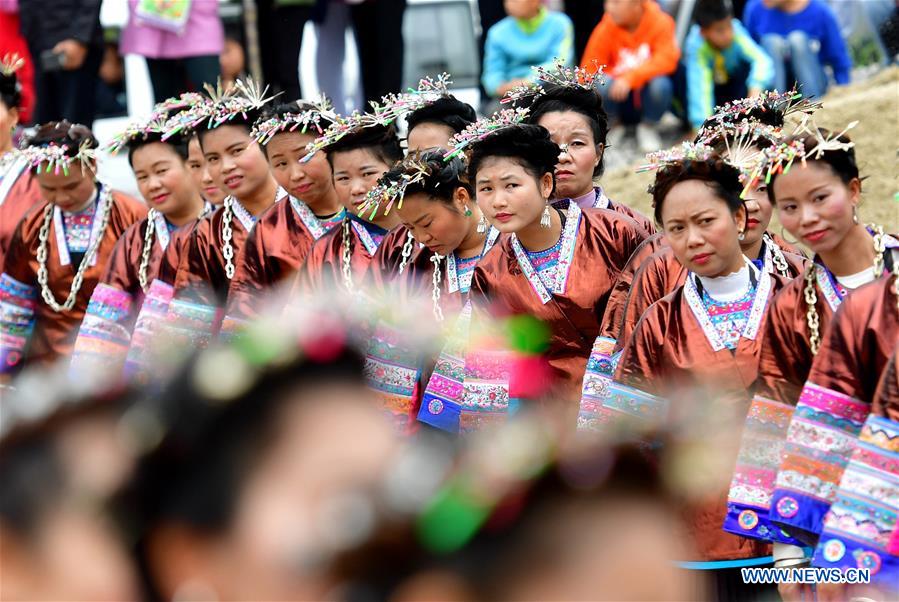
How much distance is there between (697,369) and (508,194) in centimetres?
85

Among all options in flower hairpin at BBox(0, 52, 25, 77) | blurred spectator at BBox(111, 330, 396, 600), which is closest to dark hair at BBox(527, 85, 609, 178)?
flower hairpin at BBox(0, 52, 25, 77)

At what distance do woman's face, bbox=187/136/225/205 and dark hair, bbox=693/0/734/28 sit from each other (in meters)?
2.92

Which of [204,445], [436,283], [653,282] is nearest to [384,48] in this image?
→ [436,283]

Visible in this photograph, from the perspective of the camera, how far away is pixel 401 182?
15.2ft

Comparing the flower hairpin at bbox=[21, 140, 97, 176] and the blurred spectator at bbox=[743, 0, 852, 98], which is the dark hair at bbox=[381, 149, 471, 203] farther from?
the blurred spectator at bbox=[743, 0, 852, 98]

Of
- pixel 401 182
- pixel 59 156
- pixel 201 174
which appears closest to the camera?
pixel 401 182

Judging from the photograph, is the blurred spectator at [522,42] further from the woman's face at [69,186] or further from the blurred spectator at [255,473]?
the blurred spectator at [255,473]

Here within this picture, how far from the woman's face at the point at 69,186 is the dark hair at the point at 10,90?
88cm

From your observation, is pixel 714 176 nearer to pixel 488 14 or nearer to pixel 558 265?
pixel 558 265

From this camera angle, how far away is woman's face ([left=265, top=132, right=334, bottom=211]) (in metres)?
5.42

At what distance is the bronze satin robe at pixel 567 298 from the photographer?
176 inches

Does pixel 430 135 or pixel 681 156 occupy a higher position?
pixel 430 135

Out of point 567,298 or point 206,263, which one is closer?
point 567,298

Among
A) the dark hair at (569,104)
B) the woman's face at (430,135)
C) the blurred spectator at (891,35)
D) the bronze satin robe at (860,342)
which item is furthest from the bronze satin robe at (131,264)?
the blurred spectator at (891,35)
